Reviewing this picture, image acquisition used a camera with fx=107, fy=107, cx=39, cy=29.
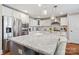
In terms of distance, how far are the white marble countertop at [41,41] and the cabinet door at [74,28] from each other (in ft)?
0.64

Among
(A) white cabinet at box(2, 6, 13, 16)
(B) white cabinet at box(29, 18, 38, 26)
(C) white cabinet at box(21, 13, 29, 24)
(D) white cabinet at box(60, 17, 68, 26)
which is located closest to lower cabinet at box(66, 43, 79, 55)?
(D) white cabinet at box(60, 17, 68, 26)

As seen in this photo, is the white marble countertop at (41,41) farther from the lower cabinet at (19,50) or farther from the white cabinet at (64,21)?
the white cabinet at (64,21)

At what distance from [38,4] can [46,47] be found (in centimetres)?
62

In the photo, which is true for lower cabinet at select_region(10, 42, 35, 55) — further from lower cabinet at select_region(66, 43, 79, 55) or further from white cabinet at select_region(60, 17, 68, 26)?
white cabinet at select_region(60, 17, 68, 26)

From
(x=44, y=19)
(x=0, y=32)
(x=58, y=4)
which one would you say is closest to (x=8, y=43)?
(x=0, y=32)

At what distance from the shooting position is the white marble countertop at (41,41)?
147cm

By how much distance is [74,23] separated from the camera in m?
1.50

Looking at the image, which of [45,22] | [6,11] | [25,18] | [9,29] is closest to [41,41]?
[45,22]

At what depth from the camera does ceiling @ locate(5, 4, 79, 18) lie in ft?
4.84

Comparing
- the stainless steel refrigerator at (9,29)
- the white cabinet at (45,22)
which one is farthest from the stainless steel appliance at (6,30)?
the white cabinet at (45,22)

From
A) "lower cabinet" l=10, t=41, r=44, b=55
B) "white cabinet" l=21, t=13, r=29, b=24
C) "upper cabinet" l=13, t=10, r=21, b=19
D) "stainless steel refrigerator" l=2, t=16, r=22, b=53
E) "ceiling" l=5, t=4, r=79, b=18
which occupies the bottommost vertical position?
"lower cabinet" l=10, t=41, r=44, b=55

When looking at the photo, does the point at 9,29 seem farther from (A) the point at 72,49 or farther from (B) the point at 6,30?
(A) the point at 72,49

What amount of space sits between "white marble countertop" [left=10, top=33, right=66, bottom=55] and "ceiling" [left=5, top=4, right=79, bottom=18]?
299 mm
